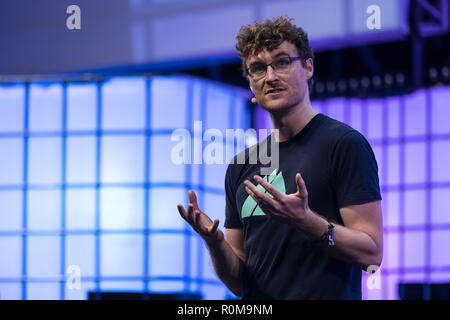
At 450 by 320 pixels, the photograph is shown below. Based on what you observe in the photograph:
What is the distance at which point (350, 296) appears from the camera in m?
1.53

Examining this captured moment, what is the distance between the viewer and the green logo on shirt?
160cm

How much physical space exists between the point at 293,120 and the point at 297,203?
371mm

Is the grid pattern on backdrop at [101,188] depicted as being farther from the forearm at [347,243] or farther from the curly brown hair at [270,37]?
the forearm at [347,243]

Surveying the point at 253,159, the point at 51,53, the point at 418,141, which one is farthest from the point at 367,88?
the point at 253,159

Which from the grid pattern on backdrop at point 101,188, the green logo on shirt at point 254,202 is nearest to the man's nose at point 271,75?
the green logo on shirt at point 254,202

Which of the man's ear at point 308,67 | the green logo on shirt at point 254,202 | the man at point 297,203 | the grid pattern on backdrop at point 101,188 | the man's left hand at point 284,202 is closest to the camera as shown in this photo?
the man's left hand at point 284,202

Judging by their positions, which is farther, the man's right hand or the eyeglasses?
the eyeglasses

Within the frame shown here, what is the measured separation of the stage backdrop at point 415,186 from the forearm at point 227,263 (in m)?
7.38

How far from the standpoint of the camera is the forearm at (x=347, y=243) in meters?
1.41

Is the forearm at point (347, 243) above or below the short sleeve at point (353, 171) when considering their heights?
below

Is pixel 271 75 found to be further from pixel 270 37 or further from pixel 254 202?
pixel 254 202

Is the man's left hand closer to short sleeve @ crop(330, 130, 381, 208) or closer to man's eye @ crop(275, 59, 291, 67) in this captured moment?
short sleeve @ crop(330, 130, 381, 208)

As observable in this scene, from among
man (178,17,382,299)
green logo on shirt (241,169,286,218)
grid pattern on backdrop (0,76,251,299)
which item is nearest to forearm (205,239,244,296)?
man (178,17,382,299)

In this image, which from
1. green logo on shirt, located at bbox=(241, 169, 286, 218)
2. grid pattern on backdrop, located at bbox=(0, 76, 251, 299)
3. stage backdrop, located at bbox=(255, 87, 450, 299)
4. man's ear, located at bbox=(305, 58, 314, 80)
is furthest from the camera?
stage backdrop, located at bbox=(255, 87, 450, 299)
